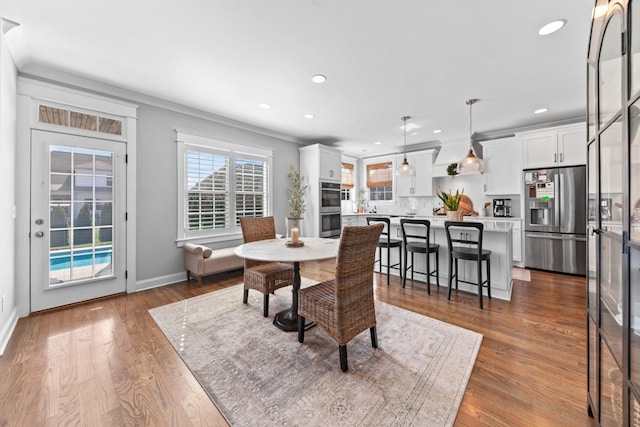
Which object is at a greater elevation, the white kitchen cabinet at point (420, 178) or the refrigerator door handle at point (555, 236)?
the white kitchen cabinet at point (420, 178)

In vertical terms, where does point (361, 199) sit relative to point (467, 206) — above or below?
above

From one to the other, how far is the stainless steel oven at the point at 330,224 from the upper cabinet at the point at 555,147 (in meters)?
3.74

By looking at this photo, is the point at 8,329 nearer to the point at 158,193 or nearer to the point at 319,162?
the point at 158,193

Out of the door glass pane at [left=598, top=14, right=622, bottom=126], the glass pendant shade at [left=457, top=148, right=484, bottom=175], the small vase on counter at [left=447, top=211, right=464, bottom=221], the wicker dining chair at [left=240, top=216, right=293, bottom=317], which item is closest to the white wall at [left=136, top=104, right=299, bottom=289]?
the wicker dining chair at [left=240, top=216, right=293, bottom=317]

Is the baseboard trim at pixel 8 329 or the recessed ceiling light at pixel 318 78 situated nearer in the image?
the baseboard trim at pixel 8 329

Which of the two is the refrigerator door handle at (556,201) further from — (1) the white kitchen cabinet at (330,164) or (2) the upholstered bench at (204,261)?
(2) the upholstered bench at (204,261)

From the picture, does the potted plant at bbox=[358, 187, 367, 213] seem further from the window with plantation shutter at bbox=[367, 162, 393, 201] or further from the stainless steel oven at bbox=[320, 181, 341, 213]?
the stainless steel oven at bbox=[320, 181, 341, 213]

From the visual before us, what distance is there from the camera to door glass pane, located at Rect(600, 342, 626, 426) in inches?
41.3

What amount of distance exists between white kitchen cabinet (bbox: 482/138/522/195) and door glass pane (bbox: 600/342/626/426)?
441 centimetres

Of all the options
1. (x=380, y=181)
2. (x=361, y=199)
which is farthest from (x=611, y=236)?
(x=361, y=199)

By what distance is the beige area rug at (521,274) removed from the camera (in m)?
3.96

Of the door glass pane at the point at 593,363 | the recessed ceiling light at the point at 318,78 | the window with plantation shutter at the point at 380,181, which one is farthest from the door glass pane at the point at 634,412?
the window with plantation shutter at the point at 380,181

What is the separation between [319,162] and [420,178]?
2556mm

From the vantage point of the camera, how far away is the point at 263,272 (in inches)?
105
